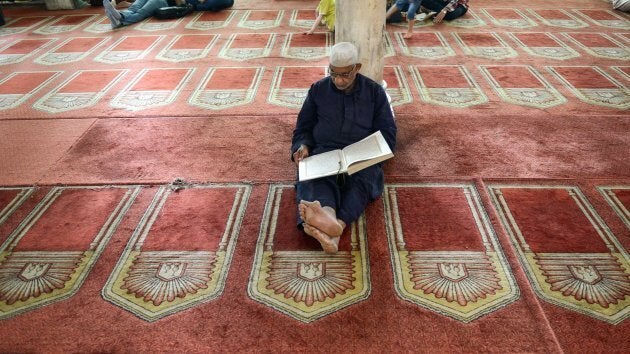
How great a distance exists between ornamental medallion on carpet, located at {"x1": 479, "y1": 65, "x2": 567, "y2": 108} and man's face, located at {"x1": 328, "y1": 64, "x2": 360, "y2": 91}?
7.30ft

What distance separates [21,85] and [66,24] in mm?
2639

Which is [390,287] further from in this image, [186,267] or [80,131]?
[80,131]

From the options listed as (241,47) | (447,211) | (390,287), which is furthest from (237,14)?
(390,287)

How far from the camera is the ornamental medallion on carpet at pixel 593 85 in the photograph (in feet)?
12.6

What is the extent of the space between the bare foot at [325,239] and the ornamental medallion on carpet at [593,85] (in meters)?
3.03

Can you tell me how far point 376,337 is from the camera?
182 centimetres

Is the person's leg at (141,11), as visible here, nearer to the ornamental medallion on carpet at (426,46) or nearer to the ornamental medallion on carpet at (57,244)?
the ornamental medallion on carpet at (426,46)

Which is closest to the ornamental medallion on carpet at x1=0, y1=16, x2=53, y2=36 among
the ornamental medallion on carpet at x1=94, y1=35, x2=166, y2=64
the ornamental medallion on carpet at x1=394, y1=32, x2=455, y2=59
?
the ornamental medallion on carpet at x1=94, y1=35, x2=166, y2=64

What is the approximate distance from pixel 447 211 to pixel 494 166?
0.67m

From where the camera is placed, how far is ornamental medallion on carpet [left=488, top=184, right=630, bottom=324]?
6.51ft

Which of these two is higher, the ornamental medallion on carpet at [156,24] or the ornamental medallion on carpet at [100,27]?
the ornamental medallion on carpet at [100,27]

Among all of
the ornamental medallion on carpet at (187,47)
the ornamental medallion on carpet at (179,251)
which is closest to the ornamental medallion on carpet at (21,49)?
the ornamental medallion on carpet at (187,47)

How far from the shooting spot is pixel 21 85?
14.6 ft

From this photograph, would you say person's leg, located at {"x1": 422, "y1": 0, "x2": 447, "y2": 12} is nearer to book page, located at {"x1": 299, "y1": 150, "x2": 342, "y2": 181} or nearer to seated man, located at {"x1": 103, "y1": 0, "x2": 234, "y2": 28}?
seated man, located at {"x1": 103, "y1": 0, "x2": 234, "y2": 28}
